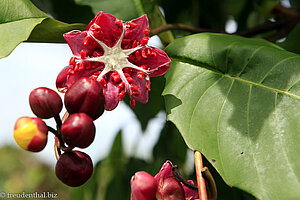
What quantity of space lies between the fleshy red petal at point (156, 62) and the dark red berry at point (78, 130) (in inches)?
10.7

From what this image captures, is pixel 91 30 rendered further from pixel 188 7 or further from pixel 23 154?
pixel 23 154

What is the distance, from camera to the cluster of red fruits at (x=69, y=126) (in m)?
0.62

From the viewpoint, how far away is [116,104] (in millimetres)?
814

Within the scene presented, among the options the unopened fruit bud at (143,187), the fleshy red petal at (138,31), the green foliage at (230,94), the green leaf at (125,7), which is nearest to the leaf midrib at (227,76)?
the green foliage at (230,94)

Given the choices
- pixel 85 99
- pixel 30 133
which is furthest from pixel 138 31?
pixel 30 133

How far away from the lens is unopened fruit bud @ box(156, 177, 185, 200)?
0.68 meters

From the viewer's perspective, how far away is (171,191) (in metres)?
0.69

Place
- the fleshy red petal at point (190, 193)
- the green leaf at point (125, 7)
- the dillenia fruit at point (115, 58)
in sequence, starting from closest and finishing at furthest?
the fleshy red petal at point (190, 193) < the dillenia fruit at point (115, 58) < the green leaf at point (125, 7)

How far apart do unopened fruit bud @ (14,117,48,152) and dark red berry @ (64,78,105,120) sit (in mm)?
73

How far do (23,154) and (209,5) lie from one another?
7.42m

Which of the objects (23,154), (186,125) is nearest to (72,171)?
(186,125)

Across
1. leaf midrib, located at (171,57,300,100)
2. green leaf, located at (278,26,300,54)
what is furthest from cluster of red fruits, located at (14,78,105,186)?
green leaf, located at (278,26,300,54)

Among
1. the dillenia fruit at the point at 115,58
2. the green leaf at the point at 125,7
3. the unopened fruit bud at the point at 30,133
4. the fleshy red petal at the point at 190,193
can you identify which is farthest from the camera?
the green leaf at the point at 125,7

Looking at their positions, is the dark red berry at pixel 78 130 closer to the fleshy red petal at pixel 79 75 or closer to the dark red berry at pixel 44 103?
the dark red berry at pixel 44 103
